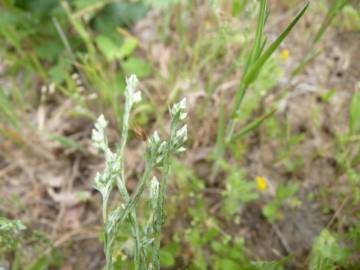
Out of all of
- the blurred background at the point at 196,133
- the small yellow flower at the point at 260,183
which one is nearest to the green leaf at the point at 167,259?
the blurred background at the point at 196,133

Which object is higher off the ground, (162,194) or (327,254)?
(162,194)

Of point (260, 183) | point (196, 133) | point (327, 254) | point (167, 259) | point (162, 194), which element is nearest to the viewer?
point (162, 194)

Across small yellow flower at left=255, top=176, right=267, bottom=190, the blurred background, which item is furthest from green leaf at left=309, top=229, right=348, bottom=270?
small yellow flower at left=255, top=176, right=267, bottom=190

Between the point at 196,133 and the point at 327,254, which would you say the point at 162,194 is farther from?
the point at 196,133

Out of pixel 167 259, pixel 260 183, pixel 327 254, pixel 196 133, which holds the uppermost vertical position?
pixel 196 133

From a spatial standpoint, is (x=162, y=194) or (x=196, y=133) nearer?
(x=162, y=194)

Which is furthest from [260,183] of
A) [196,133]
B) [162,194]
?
[162,194]

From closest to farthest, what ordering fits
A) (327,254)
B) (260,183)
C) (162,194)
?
(162,194) < (327,254) < (260,183)

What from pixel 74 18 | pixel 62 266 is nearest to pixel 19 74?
pixel 74 18

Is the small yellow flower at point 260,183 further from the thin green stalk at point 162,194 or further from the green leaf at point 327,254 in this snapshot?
the thin green stalk at point 162,194
